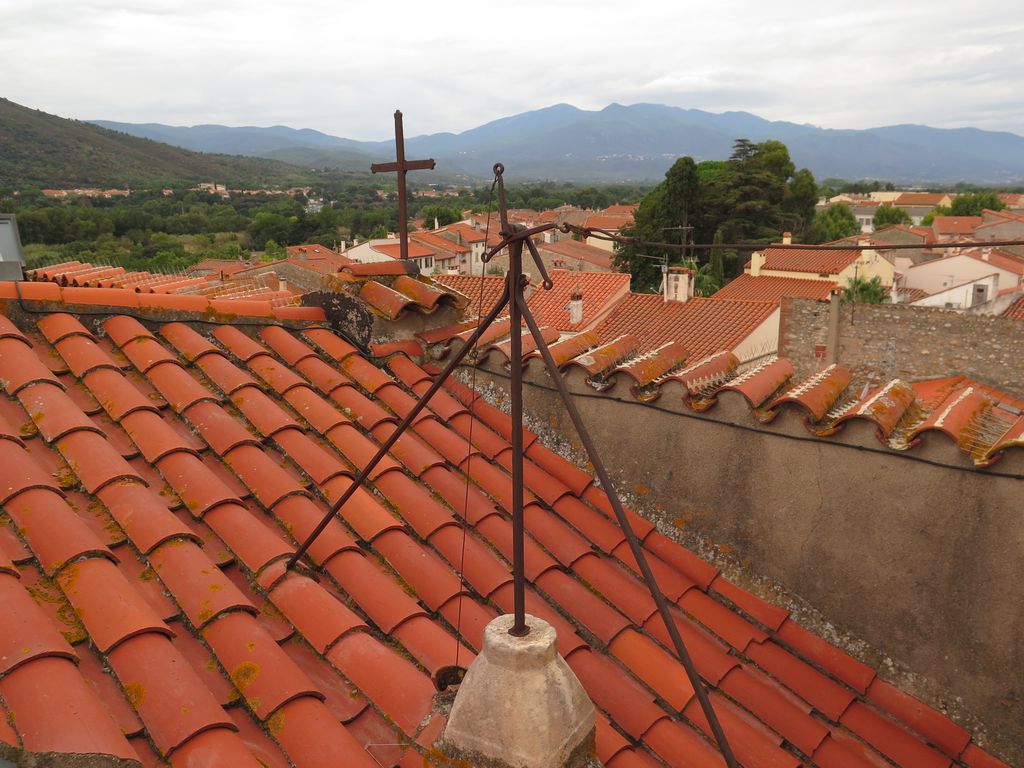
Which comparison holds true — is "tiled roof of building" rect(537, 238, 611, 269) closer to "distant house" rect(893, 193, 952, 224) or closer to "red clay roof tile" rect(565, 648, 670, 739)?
"red clay roof tile" rect(565, 648, 670, 739)

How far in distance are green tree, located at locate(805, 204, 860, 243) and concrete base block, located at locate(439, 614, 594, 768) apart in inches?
2182

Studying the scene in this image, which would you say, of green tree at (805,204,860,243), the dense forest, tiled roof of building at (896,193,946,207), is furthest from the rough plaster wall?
tiled roof of building at (896,193,946,207)

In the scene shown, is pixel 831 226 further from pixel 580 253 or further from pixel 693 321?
pixel 693 321

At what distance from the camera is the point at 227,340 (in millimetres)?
3826

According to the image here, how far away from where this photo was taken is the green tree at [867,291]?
31.2 m

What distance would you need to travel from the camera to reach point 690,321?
2198 centimetres

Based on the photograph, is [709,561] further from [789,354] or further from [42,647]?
[789,354]

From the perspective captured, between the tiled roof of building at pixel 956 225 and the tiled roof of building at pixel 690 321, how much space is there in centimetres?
5495

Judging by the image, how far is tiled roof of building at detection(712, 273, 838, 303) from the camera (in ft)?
109

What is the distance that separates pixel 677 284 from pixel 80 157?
351 feet

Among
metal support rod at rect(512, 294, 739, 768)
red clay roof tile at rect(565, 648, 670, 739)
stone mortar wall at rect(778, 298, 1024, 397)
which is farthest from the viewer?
stone mortar wall at rect(778, 298, 1024, 397)

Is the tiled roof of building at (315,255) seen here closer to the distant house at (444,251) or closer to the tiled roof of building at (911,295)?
the distant house at (444,251)

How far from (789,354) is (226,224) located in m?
69.3

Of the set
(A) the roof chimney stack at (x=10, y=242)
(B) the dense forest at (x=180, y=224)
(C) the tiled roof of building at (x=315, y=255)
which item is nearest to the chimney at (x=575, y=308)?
(C) the tiled roof of building at (x=315, y=255)
